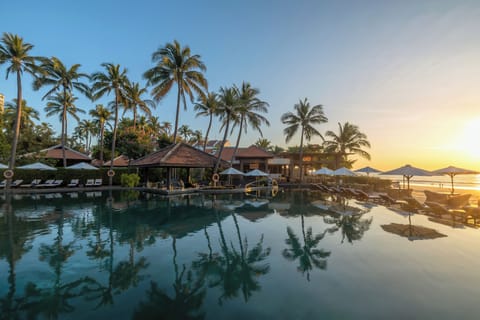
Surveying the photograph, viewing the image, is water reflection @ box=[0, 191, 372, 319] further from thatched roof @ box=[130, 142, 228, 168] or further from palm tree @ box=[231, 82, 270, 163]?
palm tree @ box=[231, 82, 270, 163]

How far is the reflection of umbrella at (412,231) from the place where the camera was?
769 cm

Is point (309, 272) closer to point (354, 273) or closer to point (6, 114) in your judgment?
point (354, 273)

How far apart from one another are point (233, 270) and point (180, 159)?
612 inches

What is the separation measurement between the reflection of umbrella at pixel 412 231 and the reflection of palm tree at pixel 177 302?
7.49m

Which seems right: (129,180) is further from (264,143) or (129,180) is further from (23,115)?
(264,143)

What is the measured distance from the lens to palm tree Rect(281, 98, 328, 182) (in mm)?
28719

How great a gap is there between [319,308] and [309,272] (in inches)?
55.9

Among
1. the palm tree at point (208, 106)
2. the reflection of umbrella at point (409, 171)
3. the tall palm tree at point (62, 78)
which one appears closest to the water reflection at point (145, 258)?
the reflection of umbrella at point (409, 171)

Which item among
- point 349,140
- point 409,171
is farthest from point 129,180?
point 349,140

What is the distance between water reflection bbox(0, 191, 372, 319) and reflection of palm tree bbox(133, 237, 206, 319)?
0.02 m

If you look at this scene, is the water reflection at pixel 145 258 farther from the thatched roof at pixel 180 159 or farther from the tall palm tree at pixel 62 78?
the tall palm tree at pixel 62 78

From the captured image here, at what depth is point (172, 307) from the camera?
380cm

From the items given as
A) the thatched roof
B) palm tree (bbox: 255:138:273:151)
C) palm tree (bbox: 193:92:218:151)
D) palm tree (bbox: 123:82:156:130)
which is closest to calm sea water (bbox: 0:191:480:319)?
the thatched roof

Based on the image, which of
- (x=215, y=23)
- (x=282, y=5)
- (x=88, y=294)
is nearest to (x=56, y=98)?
(x=215, y=23)
